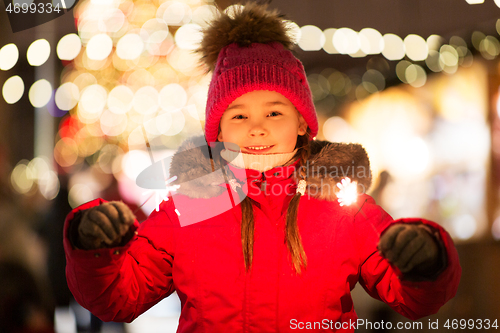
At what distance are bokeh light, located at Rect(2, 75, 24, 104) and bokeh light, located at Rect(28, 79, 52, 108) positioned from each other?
0.10m

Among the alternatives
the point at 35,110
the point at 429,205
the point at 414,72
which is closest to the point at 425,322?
the point at 429,205

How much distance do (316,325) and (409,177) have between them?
17.0 ft

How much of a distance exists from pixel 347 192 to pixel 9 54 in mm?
3653

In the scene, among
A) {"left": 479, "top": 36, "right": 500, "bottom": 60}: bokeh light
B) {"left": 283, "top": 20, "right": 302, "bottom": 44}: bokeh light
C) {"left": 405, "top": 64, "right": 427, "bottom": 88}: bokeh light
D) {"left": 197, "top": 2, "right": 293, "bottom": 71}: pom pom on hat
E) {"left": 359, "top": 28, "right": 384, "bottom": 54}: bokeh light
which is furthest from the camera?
{"left": 405, "top": 64, "right": 427, "bottom": 88}: bokeh light

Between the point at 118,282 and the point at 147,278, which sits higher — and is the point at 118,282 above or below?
above

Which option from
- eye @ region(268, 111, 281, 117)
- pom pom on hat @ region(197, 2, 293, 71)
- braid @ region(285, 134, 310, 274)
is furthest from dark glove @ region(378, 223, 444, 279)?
pom pom on hat @ region(197, 2, 293, 71)

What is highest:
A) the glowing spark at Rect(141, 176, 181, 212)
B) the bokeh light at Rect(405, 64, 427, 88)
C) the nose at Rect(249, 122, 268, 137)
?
the nose at Rect(249, 122, 268, 137)

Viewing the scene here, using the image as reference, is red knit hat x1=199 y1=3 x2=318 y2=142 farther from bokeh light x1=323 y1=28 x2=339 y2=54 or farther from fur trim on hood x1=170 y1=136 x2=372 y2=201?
bokeh light x1=323 y1=28 x2=339 y2=54

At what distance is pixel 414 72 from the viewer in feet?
19.1

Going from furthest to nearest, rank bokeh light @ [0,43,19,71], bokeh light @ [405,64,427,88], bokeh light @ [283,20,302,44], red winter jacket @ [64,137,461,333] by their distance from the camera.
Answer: bokeh light @ [405,64,427,88] → bokeh light @ [0,43,19,71] → bokeh light @ [283,20,302,44] → red winter jacket @ [64,137,461,333]

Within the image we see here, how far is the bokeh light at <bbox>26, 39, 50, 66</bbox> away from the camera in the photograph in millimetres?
4012

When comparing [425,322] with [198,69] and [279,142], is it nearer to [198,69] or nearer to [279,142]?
[279,142]

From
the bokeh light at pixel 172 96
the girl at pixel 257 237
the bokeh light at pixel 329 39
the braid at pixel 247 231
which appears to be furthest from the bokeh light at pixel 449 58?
the braid at pixel 247 231

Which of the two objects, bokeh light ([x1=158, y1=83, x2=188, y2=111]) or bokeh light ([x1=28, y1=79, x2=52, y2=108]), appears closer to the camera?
bokeh light ([x1=28, y1=79, x2=52, y2=108])
